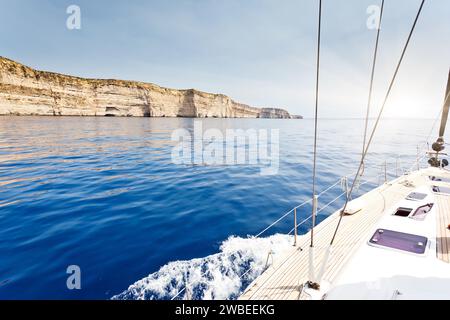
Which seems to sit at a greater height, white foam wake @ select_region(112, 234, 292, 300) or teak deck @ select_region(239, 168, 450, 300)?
teak deck @ select_region(239, 168, 450, 300)

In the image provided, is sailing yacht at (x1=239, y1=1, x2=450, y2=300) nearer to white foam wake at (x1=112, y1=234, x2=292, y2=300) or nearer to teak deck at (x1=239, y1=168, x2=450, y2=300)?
teak deck at (x1=239, y1=168, x2=450, y2=300)

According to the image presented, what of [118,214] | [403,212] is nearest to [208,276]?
[118,214]

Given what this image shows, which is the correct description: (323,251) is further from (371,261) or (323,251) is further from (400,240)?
(400,240)

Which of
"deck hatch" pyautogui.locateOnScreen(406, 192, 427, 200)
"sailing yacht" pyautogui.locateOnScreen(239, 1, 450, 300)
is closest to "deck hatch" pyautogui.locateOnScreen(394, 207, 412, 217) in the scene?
"sailing yacht" pyautogui.locateOnScreen(239, 1, 450, 300)

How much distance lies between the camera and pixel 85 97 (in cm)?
8194

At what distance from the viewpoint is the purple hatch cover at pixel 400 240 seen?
434 centimetres

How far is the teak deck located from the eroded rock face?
84.4 meters

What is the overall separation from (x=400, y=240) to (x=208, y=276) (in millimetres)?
4534

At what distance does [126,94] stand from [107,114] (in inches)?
491

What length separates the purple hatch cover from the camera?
14.2 feet

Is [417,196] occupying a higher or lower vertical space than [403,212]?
higher

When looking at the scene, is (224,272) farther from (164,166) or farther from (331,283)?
(164,166)

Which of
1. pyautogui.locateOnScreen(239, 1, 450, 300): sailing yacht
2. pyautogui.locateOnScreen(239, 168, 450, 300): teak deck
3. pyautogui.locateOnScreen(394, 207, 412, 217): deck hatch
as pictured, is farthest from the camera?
pyautogui.locateOnScreen(394, 207, 412, 217): deck hatch
